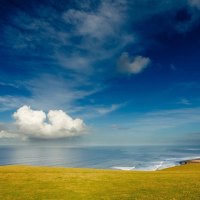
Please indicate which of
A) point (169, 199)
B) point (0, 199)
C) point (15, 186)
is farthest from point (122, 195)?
point (15, 186)

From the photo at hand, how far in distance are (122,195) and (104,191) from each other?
2.63 m

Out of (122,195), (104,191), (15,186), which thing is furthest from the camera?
(15,186)

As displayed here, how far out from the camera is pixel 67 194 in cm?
2159

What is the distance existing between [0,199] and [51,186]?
7126 mm

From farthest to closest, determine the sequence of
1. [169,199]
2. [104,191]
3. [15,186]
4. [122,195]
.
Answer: [15,186] < [104,191] < [122,195] < [169,199]

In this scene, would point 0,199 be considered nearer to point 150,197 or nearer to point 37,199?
point 37,199

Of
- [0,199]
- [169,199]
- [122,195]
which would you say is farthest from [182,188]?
[0,199]

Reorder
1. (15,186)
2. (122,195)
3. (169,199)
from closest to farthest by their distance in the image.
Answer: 1. (169,199)
2. (122,195)
3. (15,186)

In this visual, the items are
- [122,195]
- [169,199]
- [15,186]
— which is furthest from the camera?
[15,186]

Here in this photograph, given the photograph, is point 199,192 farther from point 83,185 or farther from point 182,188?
point 83,185

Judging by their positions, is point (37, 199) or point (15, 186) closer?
point (37, 199)

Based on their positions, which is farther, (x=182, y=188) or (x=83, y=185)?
Result: (x=83, y=185)

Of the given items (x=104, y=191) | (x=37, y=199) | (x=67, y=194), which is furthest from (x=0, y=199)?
(x=104, y=191)

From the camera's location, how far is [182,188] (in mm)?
24078
